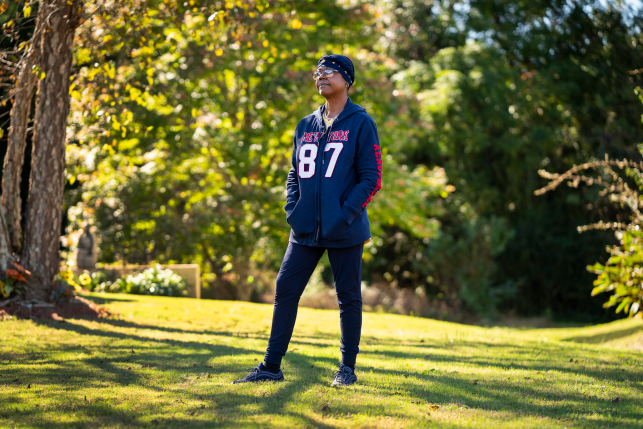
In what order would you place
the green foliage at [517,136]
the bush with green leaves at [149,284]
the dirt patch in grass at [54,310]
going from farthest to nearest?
the green foliage at [517,136], the bush with green leaves at [149,284], the dirt patch in grass at [54,310]

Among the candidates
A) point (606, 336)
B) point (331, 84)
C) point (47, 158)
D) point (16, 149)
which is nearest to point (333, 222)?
point (331, 84)

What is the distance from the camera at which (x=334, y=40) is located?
1398 cm

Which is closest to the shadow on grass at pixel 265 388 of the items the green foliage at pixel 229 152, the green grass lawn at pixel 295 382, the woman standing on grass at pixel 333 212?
the green grass lawn at pixel 295 382

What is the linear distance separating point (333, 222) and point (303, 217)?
0.77ft

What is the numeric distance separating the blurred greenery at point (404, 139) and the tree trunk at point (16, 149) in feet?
2.44

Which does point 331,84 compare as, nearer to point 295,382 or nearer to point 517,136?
point 295,382

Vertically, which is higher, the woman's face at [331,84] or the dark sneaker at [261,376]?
the woman's face at [331,84]

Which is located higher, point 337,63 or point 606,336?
point 337,63

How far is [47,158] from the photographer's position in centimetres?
721

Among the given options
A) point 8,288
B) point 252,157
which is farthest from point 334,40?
point 8,288

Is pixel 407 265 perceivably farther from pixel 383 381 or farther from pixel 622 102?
pixel 383 381

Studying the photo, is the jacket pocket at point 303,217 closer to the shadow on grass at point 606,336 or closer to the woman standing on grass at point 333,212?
the woman standing on grass at point 333,212

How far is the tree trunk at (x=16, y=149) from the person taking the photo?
7.11 metres

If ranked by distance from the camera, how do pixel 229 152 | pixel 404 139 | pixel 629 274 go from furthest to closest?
pixel 404 139
pixel 229 152
pixel 629 274
